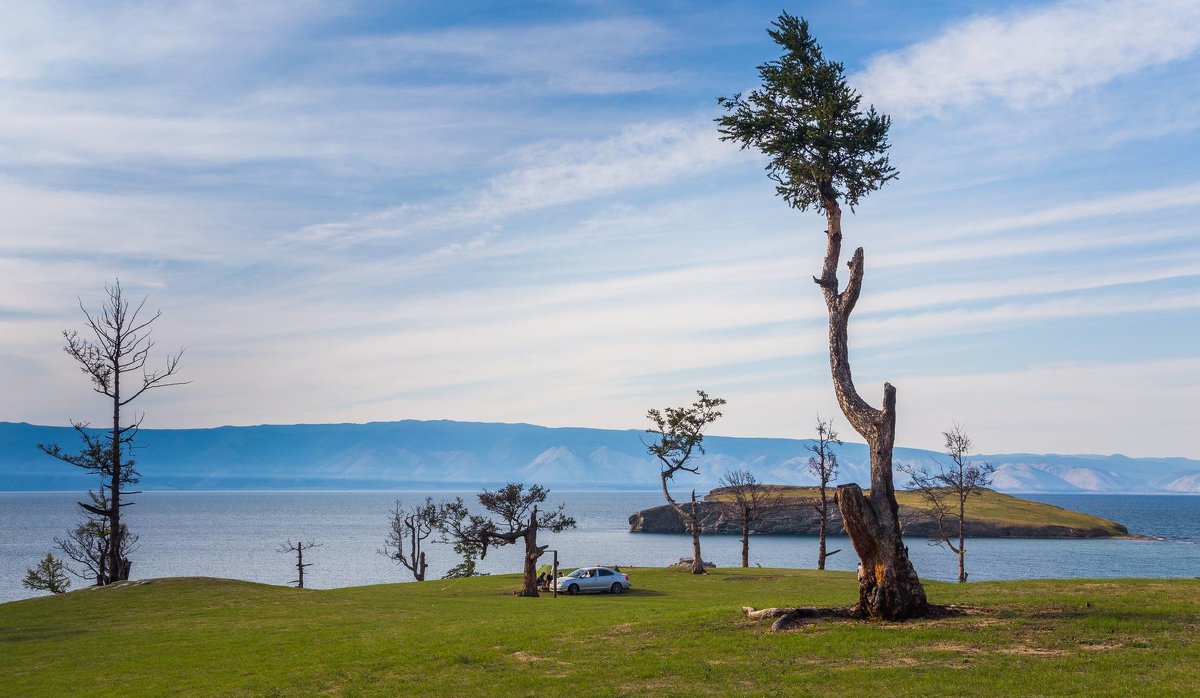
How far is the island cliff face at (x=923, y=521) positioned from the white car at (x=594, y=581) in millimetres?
104919

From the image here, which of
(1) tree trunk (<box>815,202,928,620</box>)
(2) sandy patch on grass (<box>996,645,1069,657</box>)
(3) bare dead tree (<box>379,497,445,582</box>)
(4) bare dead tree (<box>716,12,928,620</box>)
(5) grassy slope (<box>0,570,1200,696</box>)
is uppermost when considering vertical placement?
(4) bare dead tree (<box>716,12,928,620</box>)

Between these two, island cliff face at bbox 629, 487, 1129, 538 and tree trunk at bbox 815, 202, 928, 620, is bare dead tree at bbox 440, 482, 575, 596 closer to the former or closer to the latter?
tree trunk at bbox 815, 202, 928, 620

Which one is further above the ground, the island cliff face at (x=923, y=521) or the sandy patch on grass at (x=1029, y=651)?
the sandy patch on grass at (x=1029, y=651)

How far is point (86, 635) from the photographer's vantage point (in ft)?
105

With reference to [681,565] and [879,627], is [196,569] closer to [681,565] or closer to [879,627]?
[681,565]

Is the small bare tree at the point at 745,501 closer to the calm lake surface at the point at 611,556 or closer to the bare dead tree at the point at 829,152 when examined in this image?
the calm lake surface at the point at 611,556

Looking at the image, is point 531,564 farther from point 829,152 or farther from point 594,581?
point 829,152

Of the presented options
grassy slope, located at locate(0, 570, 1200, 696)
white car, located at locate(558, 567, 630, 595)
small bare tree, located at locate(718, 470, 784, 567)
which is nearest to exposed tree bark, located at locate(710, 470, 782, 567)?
small bare tree, located at locate(718, 470, 784, 567)

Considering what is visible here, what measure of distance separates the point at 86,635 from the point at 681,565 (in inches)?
1687

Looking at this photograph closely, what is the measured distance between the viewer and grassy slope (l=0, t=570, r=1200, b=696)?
1841cm

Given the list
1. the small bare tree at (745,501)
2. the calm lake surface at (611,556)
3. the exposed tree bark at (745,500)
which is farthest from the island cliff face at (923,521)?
the small bare tree at (745,501)

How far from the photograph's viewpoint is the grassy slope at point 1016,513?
534 feet

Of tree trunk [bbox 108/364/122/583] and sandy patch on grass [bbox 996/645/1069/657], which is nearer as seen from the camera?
sandy patch on grass [bbox 996/645/1069/657]

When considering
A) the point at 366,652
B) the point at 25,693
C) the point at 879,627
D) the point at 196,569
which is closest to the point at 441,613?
the point at 366,652
